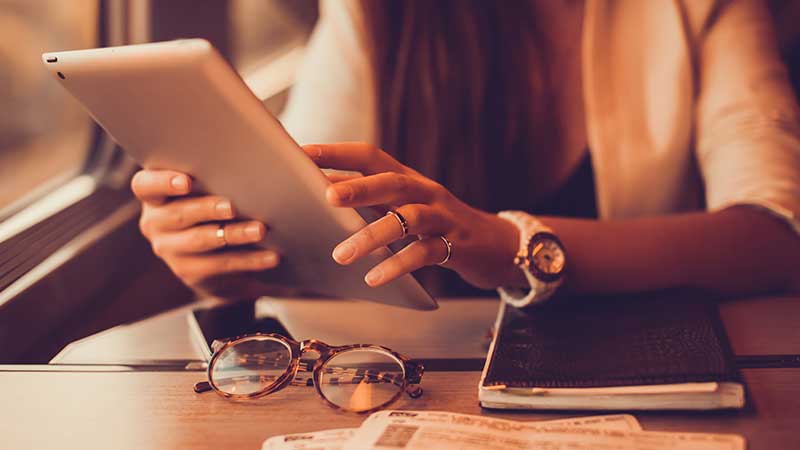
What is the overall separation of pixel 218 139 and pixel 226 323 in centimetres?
26

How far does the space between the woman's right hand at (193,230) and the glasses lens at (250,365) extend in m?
0.12

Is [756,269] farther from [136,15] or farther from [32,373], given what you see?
[136,15]

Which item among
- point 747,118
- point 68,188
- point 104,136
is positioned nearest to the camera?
point 747,118

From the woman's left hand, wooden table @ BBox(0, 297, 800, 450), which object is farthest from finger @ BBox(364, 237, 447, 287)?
wooden table @ BBox(0, 297, 800, 450)

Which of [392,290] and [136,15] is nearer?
[392,290]

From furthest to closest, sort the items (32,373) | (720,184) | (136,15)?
(136,15)
(720,184)
(32,373)

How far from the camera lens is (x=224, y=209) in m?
0.77

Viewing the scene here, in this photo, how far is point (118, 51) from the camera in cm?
62

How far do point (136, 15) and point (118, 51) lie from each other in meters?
1.20

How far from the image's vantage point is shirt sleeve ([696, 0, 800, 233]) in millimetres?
988

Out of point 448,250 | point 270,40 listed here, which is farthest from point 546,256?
point 270,40

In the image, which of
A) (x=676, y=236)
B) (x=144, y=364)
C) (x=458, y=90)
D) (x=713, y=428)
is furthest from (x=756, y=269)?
(x=144, y=364)

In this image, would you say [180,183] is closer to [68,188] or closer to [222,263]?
[222,263]

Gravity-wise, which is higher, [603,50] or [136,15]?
[136,15]
